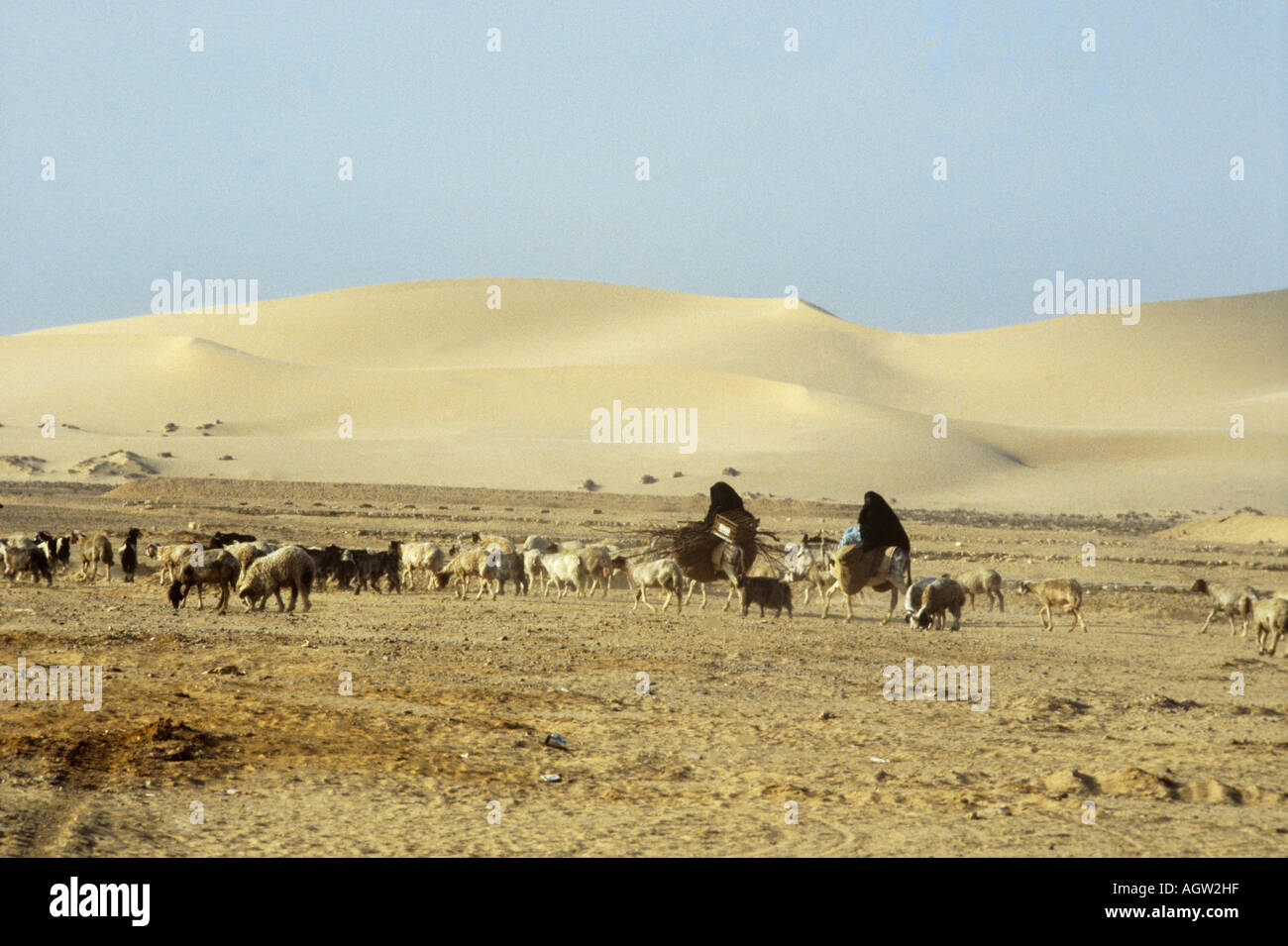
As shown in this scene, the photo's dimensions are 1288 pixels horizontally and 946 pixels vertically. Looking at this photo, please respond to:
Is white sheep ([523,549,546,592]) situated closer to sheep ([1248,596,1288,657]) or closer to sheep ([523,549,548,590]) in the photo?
sheep ([523,549,548,590])

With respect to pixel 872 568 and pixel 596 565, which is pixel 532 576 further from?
pixel 872 568

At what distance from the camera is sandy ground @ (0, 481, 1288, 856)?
820 centimetres

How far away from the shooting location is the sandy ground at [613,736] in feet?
26.9

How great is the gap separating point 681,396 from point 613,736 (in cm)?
7557

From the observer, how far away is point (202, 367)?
3593 inches

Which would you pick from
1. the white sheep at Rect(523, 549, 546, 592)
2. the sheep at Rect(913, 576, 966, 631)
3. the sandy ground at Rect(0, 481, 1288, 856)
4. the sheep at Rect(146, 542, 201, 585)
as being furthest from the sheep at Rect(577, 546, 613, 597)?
the sheep at Rect(146, 542, 201, 585)

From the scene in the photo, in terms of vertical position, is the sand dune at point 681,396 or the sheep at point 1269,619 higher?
the sand dune at point 681,396

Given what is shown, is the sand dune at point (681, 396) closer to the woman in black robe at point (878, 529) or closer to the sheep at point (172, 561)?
the sheep at point (172, 561)

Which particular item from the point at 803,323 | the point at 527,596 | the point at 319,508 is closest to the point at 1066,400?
the point at 803,323

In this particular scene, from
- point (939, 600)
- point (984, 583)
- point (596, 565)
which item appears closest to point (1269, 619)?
point (939, 600)

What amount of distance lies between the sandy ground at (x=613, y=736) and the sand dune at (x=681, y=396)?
40105mm

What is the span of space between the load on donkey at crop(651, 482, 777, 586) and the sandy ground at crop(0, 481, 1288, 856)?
0.92 meters

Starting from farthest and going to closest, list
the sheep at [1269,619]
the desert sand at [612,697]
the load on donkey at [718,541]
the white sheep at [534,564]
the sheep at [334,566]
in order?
the white sheep at [534,564]
the sheep at [334,566]
the load on donkey at [718,541]
the sheep at [1269,619]
the desert sand at [612,697]

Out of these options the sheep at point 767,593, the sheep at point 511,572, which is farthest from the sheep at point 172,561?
the sheep at point 767,593
